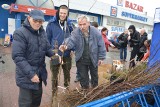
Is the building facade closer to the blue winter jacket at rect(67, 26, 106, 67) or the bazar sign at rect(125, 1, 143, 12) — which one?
the bazar sign at rect(125, 1, 143, 12)

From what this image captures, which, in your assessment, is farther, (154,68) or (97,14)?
(97,14)

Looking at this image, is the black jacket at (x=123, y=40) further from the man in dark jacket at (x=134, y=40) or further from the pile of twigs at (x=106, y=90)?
the pile of twigs at (x=106, y=90)

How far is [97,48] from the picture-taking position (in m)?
4.11

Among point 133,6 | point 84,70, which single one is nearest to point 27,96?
point 84,70

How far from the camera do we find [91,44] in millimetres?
4031

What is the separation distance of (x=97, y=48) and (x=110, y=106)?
1.94 m

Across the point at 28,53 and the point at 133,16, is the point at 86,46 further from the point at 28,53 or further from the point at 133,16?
the point at 133,16

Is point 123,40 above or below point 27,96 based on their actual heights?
above

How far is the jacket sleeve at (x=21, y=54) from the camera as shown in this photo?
2.84 m

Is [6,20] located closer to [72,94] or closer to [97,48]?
[97,48]

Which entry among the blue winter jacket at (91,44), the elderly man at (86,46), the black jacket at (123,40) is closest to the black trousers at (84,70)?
the elderly man at (86,46)

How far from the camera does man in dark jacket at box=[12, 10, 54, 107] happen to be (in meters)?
2.86

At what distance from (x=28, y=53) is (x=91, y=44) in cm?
139

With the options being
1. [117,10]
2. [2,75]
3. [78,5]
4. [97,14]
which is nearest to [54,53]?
[2,75]
